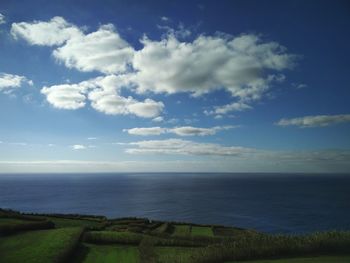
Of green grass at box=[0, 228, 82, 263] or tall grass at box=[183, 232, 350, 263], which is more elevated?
tall grass at box=[183, 232, 350, 263]

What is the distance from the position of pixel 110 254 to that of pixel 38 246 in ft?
38.2

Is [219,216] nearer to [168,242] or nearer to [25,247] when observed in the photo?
[168,242]

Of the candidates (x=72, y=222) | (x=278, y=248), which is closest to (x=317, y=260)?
(x=278, y=248)

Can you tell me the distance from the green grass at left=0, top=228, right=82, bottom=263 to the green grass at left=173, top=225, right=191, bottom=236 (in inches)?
906

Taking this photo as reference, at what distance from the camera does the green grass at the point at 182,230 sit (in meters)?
72.4

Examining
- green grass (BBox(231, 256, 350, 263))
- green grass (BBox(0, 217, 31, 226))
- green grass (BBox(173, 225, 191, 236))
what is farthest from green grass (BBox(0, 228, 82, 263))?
green grass (BBox(231, 256, 350, 263))

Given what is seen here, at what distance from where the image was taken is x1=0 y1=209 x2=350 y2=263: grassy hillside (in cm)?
4306

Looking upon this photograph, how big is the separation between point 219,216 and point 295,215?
30330mm

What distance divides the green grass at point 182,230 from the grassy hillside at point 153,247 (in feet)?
4.62

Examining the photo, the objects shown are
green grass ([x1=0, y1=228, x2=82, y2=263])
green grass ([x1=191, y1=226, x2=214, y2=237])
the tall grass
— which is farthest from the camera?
green grass ([x1=191, y1=226, x2=214, y2=237])

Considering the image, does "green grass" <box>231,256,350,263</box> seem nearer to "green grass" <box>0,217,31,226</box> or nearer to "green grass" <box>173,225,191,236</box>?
"green grass" <box>173,225,191,236</box>

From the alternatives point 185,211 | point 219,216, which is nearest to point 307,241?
point 219,216

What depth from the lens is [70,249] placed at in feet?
162

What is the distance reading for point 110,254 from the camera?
172ft
